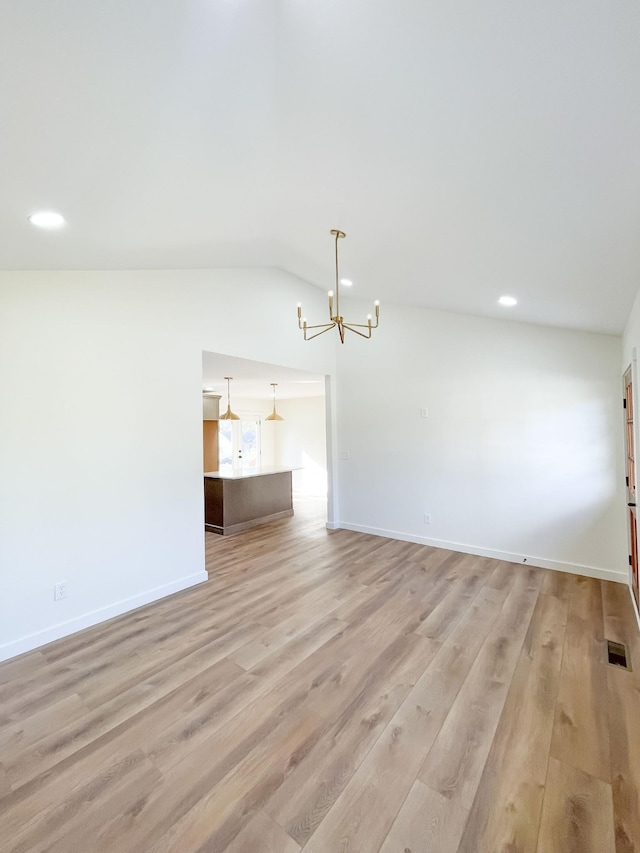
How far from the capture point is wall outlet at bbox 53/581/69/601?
2.88 metres

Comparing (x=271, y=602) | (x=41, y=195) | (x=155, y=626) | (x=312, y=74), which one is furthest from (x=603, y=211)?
(x=155, y=626)

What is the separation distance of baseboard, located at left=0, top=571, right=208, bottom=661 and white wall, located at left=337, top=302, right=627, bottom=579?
2.87 metres

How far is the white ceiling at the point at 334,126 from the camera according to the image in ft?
3.46

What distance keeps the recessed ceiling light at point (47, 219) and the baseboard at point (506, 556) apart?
190 inches

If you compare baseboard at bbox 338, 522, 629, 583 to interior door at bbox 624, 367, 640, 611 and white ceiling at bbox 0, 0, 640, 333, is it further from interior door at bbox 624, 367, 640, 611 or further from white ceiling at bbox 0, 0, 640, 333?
white ceiling at bbox 0, 0, 640, 333

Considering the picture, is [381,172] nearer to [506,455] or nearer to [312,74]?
[312,74]

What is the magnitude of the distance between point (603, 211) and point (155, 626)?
3.85 meters

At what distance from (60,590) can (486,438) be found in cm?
441

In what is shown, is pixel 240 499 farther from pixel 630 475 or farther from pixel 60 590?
pixel 630 475

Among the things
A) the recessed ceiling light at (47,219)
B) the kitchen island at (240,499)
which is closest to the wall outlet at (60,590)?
the recessed ceiling light at (47,219)

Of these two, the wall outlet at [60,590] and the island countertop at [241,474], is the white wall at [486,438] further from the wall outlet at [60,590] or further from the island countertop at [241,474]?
the wall outlet at [60,590]

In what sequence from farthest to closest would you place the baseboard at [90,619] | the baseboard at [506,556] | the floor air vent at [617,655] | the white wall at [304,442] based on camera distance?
the white wall at [304,442], the baseboard at [506,556], the baseboard at [90,619], the floor air vent at [617,655]

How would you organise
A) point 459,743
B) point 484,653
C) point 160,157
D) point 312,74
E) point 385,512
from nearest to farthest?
point 312,74 → point 160,157 → point 459,743 → point 484,653 → point 385,512

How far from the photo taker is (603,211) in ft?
5.73
